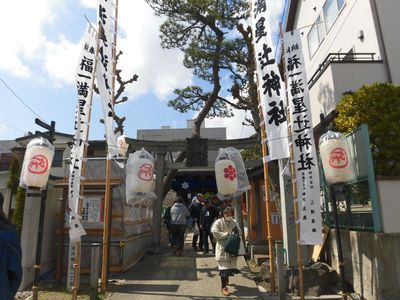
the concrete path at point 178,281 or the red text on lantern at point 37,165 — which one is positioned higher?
the red text on lantern at point 37,165

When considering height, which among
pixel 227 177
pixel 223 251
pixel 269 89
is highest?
pixel 269 89

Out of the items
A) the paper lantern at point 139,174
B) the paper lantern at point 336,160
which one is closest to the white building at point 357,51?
the paper lantern at point 336,160

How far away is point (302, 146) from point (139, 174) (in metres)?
4.19

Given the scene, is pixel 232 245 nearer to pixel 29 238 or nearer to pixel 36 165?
pixel 36 165

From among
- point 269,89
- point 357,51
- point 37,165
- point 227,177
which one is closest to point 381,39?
point 357,51

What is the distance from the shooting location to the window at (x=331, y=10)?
1582 cm

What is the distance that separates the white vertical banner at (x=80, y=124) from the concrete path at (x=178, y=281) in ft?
7.21

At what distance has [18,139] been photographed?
30641 millimetres

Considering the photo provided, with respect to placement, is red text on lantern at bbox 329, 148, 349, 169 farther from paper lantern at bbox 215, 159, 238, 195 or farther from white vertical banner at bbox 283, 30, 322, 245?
paper lantern at bbox 215, 159, 238, 195

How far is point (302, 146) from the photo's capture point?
301 inches

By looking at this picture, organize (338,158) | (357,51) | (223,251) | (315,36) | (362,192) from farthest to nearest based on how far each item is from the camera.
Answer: (315,36)
(357,51)
(223,251)
(362,192)
(338,158)

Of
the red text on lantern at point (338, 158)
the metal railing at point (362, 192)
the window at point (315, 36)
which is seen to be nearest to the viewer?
the red text on lantern at point (338, 158)

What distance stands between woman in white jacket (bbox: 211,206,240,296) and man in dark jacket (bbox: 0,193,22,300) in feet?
18.2

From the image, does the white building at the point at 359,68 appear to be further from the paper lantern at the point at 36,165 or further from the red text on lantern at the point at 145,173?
the paper lantern at the point at 36,165
